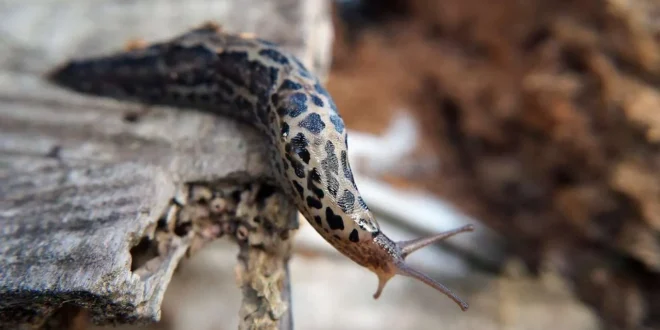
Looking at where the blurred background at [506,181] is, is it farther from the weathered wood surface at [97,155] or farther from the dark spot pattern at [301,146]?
the dark spot pattern at [301,146]

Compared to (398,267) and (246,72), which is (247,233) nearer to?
(398,267)

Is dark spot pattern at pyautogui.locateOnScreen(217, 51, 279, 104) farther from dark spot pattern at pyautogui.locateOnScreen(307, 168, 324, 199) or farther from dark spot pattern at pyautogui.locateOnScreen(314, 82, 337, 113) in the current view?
dark spot pattern at pyautogui.locateOnScreen(307, 168, 324, 199)

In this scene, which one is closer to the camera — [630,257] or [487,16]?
[630,257]

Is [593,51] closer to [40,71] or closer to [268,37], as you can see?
[268,37]

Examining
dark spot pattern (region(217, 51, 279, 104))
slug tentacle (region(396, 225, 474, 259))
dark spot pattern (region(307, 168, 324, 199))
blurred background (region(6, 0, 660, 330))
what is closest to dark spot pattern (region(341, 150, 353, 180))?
dark spot pattern (region(307, 168, 324, 199))

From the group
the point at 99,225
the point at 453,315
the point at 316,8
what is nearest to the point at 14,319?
the point at 99,225

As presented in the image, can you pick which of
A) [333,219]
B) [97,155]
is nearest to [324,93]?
[333,219]
